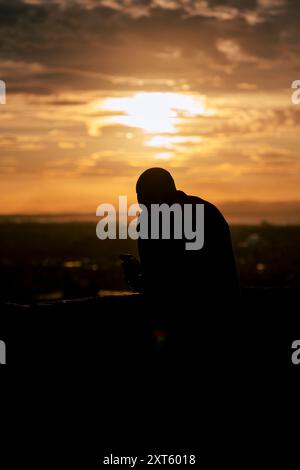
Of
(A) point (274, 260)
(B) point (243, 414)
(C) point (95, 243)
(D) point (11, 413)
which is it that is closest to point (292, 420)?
(B) point (243, 414)

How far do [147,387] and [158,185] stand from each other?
1717 mm

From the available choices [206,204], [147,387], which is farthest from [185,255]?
[147,387]

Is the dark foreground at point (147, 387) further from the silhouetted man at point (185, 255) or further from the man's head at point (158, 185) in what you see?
the man's head at point (158, 185)

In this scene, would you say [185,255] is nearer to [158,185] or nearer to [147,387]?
[158,185]

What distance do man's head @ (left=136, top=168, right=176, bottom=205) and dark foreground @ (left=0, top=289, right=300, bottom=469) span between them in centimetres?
90

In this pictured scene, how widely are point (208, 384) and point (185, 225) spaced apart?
4.40ft

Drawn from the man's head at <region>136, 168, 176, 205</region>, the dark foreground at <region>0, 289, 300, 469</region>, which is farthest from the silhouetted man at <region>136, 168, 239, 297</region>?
the dark foreground at <region>0, 289, 300, 469</region>

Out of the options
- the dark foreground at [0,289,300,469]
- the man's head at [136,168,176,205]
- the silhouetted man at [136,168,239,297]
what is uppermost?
the man's head at [136,168,176,205]

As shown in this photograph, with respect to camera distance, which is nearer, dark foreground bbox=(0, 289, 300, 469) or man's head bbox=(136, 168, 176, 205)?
dark foreground bbox=(0, 289, 300, 469)

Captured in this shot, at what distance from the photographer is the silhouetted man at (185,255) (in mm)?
7777

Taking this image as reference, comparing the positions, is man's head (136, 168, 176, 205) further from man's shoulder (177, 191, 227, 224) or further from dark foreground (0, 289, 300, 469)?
dark foreground (0, 289, 300, 469)

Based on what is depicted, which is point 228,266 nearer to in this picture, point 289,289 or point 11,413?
point 11,413

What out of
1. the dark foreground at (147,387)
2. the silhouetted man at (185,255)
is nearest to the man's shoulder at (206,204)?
the silhouetted man at (185,255)

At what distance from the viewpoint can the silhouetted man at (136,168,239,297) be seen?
7.78m
